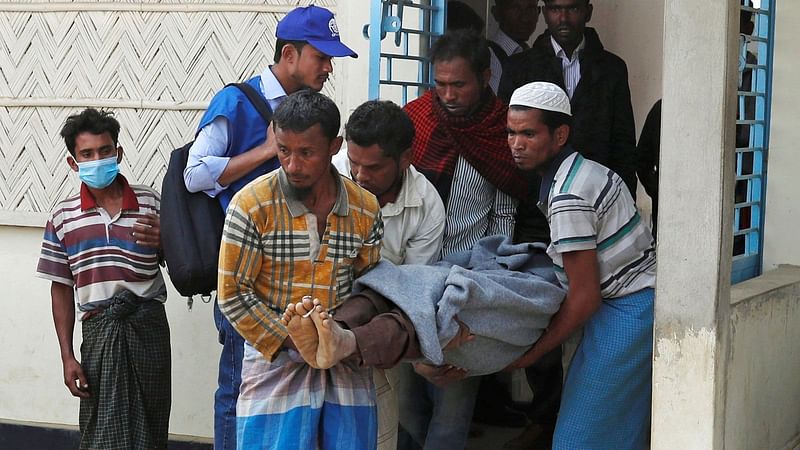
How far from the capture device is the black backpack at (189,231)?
3869 millimetres

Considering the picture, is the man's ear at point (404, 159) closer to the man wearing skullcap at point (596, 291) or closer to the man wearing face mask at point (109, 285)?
the man wearing skullcap at point (596, 291)

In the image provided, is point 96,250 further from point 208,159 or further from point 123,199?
point 208,159

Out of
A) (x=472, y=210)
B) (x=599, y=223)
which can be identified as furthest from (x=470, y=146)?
(x=599, y=223)

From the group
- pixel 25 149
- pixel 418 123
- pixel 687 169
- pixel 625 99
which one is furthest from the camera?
pixel 25 149

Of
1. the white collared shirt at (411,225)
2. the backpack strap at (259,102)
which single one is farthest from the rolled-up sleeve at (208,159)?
the white collared shirt at (411,225)

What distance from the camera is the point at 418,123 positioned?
432cm

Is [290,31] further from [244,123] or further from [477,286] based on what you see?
[477,286]

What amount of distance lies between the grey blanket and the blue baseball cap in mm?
880

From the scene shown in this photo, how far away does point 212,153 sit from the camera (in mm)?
3992

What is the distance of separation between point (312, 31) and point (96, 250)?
123cm

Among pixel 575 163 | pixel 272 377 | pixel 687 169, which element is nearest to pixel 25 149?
pixel 272 377

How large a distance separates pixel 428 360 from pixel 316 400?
0.37 metres

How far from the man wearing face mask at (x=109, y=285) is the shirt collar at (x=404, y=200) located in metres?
1.05

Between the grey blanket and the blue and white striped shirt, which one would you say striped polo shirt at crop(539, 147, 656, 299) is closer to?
the grey blanket
